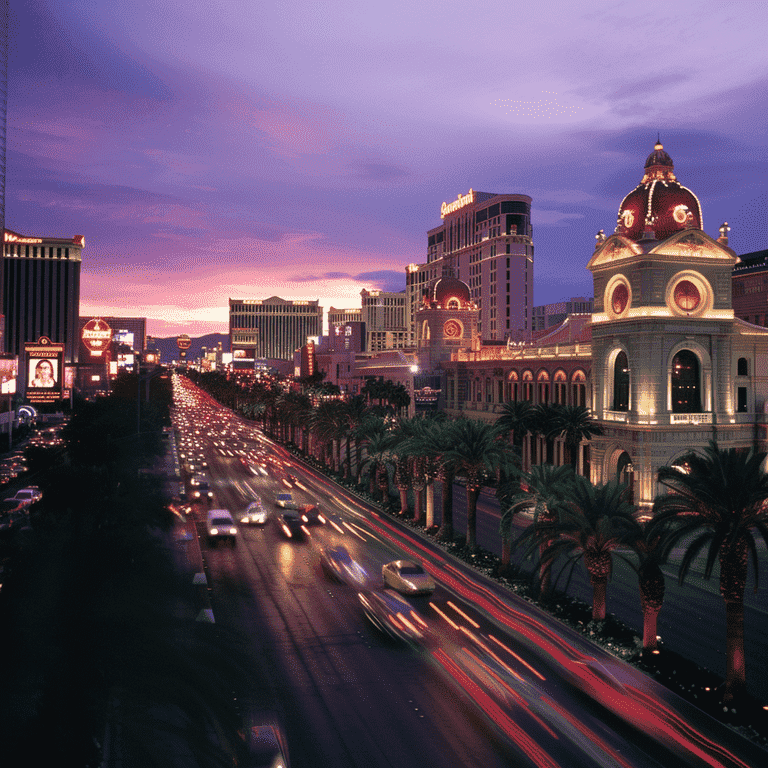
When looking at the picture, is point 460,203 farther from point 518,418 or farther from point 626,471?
point 626,471

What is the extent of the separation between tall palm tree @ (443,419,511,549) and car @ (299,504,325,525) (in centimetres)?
1168

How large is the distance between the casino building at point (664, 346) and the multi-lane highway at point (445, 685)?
614 inches

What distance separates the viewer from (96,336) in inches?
5335

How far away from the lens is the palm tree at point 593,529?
2536 centimetres

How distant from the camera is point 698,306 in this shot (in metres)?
44.7

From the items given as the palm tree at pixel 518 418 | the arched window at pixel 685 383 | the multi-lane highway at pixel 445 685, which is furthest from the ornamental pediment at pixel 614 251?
Answer: the multi-lane highway at pixel 445 685

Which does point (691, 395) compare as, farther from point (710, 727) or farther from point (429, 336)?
point (429, 336)

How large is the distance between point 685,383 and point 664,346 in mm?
2822

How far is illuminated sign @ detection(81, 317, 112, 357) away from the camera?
135 metres

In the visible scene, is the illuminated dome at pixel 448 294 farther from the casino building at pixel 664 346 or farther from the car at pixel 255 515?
the car at pixel 255 515

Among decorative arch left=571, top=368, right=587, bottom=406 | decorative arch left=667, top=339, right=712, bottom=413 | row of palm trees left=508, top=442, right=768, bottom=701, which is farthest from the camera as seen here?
decorative arch left=571, top=368, right=587, bottom=406

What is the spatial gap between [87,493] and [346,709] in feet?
47.9

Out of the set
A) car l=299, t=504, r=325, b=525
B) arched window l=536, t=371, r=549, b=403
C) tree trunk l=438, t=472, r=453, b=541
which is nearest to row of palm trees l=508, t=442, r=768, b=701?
tree trunk l=438, t=472, r=453, b=541

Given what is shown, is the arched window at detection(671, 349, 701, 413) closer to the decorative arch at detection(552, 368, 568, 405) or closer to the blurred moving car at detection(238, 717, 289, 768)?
the decorative arch at detection(552, 368, 568, 405)
